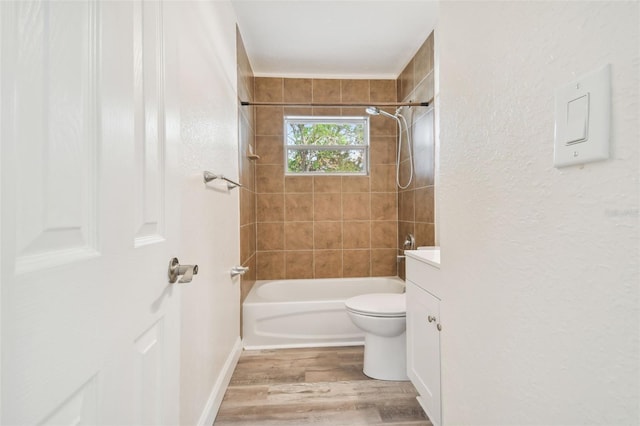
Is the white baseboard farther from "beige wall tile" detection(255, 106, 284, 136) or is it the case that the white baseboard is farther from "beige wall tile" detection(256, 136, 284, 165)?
"beige wall tile" detection(255, 106, 284, 136)

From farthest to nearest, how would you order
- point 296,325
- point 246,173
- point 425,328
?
point 246,173 → point 296,325 → point 425,328

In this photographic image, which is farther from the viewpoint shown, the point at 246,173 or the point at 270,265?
the point at 270,265

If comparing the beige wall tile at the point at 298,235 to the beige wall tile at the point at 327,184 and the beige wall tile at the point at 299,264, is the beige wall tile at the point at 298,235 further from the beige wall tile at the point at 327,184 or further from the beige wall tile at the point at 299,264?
the beige wall tile at the point at 327,184

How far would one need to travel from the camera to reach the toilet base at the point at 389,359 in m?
1.91

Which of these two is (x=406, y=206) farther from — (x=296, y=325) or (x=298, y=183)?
(x=296, y=325)

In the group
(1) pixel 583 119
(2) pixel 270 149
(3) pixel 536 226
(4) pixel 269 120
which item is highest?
(4) pixel 269 120

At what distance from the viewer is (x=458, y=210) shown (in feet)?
2.78

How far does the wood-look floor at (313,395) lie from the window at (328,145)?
185 cm

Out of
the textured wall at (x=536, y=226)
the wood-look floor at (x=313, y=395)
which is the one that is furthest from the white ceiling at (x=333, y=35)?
the wood-look floor at (x=313, y=395)

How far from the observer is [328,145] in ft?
10.6

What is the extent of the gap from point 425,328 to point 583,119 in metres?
1.19

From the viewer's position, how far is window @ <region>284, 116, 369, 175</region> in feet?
10.5

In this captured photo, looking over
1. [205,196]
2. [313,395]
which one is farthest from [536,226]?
[313,395]

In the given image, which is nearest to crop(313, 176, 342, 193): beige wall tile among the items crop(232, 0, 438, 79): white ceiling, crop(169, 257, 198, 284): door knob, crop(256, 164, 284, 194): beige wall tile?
crop(256, 164, 284, 194): beige wall tile
